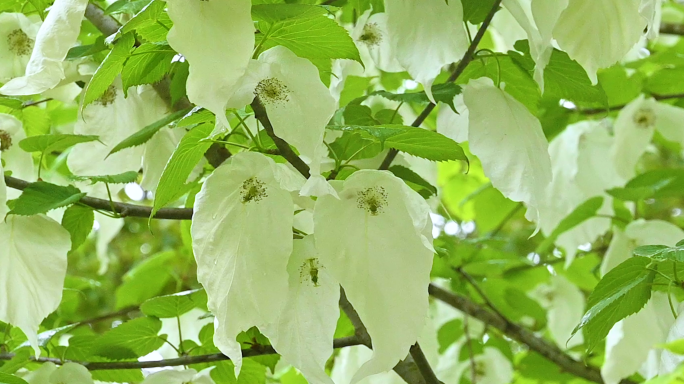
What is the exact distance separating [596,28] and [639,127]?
59 centimetres

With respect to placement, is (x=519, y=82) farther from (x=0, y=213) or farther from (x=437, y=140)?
(x=0, y=213)

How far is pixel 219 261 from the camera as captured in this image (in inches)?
20.2

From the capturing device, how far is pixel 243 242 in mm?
514

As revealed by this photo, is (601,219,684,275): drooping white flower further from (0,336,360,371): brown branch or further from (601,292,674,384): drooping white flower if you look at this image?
(0,336,360,371): brown branch

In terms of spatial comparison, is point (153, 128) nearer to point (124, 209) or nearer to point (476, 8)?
point (124, 209)

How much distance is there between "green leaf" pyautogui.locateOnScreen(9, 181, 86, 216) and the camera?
0.63 metres

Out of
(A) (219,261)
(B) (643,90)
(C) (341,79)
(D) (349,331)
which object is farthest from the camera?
(B) (643,90)

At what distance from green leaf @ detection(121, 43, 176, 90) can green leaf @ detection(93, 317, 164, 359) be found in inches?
10.7

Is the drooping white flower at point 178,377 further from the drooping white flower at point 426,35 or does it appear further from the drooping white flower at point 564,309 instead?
the drooping white flower at point 564,309

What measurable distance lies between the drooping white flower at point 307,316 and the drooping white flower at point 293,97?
9cm

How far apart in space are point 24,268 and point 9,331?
24cm

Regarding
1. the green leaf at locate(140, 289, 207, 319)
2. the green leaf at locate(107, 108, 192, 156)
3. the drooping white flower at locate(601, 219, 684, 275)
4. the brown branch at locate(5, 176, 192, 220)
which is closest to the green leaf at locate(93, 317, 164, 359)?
the green leaf at locate(140, 289, 207, 319)

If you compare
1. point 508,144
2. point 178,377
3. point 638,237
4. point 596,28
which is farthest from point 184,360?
point 638,237

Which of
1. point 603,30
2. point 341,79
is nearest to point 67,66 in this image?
point 341,79
